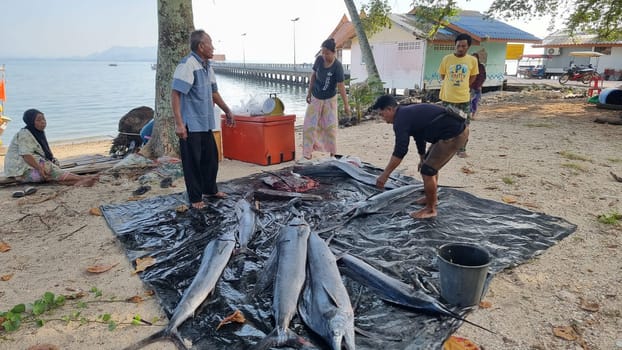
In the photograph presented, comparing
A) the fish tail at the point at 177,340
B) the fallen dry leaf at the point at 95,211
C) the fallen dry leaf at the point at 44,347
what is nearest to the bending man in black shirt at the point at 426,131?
the fish tail at the point at 177,340

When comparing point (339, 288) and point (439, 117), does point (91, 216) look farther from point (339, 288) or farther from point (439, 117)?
point (439, 117)

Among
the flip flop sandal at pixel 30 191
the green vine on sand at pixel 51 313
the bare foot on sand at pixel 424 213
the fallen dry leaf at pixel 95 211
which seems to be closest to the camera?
the green vine on sand at pixel 51 313

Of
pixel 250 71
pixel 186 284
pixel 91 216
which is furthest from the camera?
pixel 250 71

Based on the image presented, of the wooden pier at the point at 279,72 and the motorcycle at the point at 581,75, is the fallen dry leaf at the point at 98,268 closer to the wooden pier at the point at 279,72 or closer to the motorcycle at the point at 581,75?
the motorcycle at the point at 581,75

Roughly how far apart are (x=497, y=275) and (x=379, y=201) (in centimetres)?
157

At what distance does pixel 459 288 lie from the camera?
2512mm

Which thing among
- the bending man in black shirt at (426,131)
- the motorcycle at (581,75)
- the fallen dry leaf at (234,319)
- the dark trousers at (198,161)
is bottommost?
the fallen dry leaf at (234,319)

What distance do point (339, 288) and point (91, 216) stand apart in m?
3.24

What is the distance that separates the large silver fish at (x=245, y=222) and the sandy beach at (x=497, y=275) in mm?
901

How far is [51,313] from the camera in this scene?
2625 mm

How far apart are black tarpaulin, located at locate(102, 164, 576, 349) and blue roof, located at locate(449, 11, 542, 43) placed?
1753 cm

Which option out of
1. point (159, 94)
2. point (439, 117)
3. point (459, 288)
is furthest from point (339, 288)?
point (159, 94)

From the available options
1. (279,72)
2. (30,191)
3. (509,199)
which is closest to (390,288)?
(509,199)

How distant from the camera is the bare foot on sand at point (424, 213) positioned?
400cm
